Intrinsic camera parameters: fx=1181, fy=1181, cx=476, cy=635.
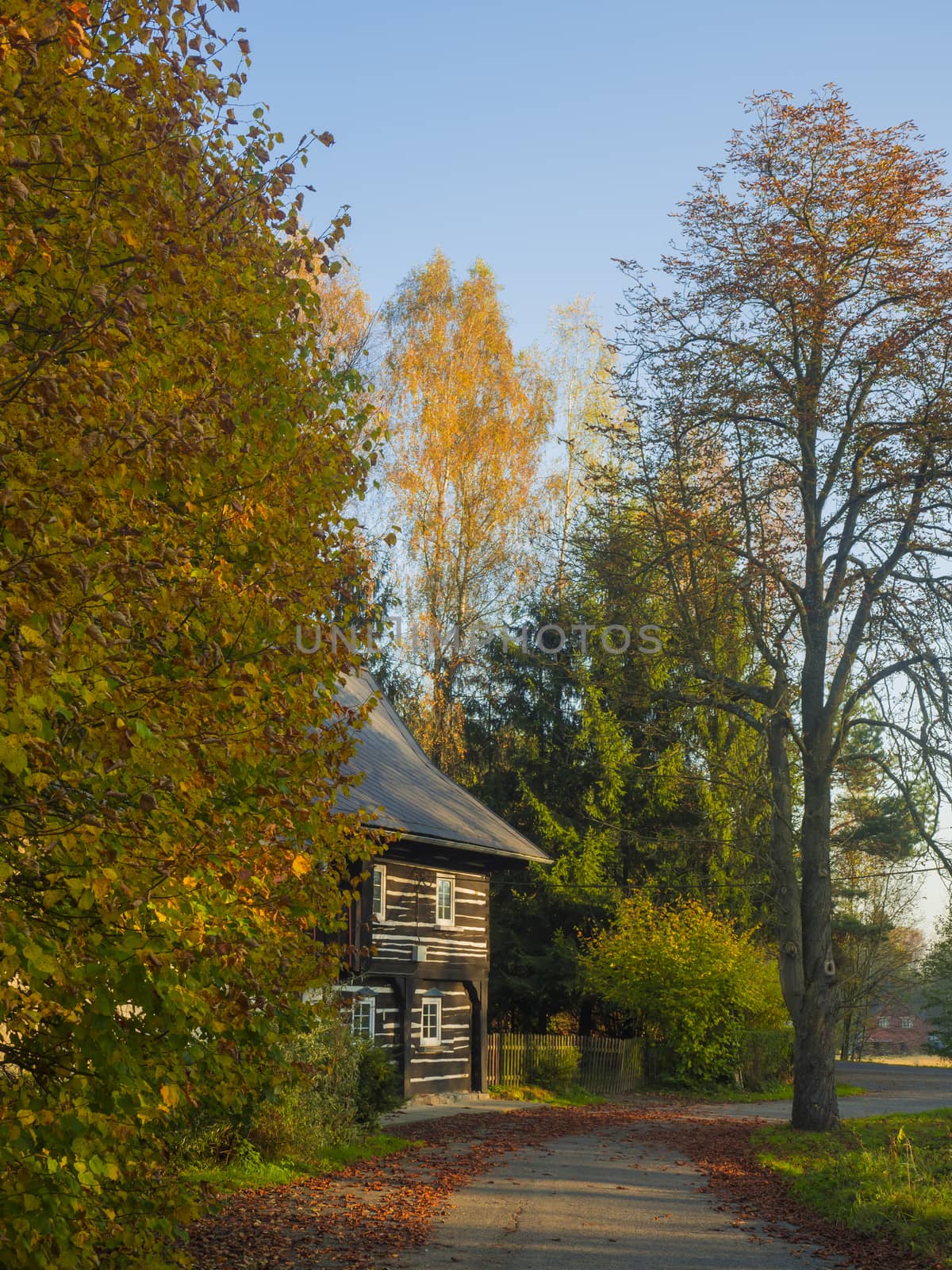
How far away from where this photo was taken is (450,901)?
85.0 feet

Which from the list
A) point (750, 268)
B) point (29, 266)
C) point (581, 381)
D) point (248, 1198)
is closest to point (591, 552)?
point (750, 268)

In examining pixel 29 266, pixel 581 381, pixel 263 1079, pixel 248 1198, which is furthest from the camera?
pixel 581 381

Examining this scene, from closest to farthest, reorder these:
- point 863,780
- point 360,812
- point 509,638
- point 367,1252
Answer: point 360,812 → point 367,1252 → point 863,780 → point 509,638

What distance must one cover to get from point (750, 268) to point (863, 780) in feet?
25.8

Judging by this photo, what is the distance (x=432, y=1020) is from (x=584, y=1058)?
744 centimetres

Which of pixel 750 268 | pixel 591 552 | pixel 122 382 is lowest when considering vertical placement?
pixel 122 382

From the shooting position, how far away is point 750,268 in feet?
55.8

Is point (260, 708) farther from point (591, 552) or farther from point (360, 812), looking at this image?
point (591, 552)

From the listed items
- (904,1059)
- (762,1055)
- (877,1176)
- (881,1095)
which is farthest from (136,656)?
(904,1059)

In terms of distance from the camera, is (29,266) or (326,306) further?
(326,306)

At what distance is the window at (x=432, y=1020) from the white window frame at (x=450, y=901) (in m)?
1.56

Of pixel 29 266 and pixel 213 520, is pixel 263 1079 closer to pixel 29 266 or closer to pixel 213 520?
pixel 213 520

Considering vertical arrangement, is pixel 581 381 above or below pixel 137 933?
above

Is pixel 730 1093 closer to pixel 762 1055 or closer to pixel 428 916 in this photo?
pixel 762 1055
